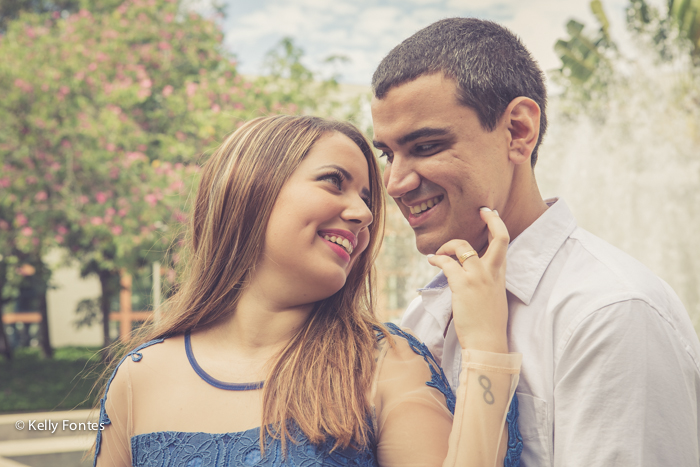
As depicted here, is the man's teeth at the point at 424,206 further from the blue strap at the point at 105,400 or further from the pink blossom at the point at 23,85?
the pink blossom at the point at 23,85

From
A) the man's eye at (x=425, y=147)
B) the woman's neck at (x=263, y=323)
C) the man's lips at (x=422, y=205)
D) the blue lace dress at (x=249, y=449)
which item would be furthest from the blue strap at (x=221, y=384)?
the man's eye at (x=425, y=147)

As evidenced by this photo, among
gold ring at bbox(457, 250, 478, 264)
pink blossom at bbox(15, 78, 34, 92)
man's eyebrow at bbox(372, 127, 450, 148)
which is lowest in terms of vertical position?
gold ring at bbox(457, 250, 478, 264)

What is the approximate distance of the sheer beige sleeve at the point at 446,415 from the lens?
5.02ft

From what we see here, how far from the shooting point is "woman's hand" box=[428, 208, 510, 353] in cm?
160

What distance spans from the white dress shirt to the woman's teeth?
0.30 meters

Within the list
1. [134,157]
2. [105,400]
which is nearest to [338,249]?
[105,400]

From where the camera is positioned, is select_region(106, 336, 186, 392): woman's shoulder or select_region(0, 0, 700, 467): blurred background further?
select_region(0, 0, 700, 467): blurred background

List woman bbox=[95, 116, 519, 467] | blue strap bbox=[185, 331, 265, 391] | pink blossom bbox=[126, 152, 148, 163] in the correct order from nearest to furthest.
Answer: woman bbox=[95, 116, 519, 467]
blue strap bbox=[185, 331, 265, 391]
pink blossom bbox=[126, 152, 148, 163]

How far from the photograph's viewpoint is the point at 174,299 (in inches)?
88.1

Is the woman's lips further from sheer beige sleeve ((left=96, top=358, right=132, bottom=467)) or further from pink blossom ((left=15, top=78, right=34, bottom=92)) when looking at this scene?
pink blossom ((left=15, top=78, right=34, bottom=92))

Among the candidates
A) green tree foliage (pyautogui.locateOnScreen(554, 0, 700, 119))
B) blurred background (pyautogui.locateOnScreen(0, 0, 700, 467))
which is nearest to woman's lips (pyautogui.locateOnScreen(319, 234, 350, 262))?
blurred background (pyautogui.locateOnScreen(0, 0, 700, 467))

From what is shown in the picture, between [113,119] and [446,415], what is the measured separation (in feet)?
22.8

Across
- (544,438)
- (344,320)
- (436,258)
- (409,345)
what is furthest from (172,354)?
(544,438)

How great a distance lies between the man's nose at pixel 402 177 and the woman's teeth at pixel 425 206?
0.21 feet
